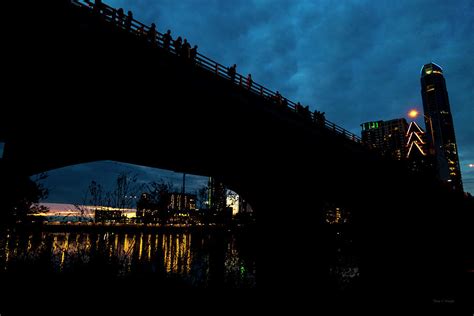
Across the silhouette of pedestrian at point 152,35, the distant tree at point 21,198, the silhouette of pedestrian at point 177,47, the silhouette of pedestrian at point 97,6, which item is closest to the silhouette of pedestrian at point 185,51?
the silhouette of pedestrian at point 177,47

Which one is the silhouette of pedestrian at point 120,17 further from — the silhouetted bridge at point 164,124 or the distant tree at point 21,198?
the distant tree at point 21,198

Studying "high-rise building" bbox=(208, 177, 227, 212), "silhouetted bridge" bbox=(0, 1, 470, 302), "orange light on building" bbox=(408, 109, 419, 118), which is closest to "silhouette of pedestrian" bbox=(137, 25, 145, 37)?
"silhouetted bridge" bbox=(0, 1, 470, 302)

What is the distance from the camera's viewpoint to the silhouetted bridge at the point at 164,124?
9.98m

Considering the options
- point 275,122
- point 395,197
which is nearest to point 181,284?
point 275,122

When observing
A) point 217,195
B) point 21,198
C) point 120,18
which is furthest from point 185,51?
point 217,195

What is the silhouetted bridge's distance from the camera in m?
A: 9.98

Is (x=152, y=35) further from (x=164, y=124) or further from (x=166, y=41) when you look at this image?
(x=164, y=124)

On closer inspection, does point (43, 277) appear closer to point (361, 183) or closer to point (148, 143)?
point (148, 143)

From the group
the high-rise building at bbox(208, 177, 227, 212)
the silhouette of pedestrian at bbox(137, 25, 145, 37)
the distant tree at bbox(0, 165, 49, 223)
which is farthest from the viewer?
the high-rise building at bbox(208, 177, 227, 212)

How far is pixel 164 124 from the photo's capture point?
1395 centimetres

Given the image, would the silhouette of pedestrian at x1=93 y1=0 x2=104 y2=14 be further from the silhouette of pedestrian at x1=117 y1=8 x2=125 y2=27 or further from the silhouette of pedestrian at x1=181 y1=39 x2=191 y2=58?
the silhouette of pedestrian at x1=181 y1=39 x2=191 y2=58

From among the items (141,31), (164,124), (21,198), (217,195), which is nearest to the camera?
(21,198)

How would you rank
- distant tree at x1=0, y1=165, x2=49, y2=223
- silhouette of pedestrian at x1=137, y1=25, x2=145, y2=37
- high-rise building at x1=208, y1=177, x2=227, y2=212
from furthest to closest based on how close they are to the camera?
1. high-rise building at x1=208, y1=177, x2=227, y2=212
2. silhouette of pedestrian at x1=137, y1=25, x2=145, y2=37
3. distant tree at x1=0, y1=165, x2=49, y2=223

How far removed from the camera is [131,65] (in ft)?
36.4
